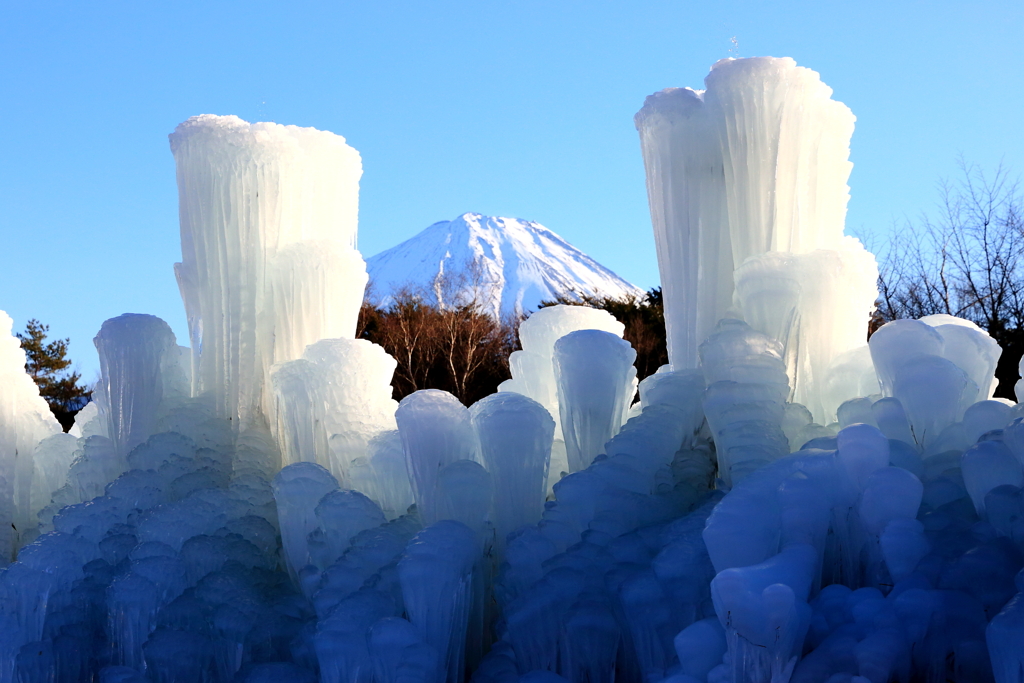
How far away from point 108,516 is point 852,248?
4.97 metres

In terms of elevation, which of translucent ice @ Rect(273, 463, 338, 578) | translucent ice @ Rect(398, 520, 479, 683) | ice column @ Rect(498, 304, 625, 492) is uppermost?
ice column @ Rect(498, 304, 625, 492)

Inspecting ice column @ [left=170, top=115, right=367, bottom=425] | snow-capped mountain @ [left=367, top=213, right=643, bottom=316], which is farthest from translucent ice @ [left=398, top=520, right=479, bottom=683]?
snow-capped mountain @ [left=367, top=213, right=643, bottom=316]

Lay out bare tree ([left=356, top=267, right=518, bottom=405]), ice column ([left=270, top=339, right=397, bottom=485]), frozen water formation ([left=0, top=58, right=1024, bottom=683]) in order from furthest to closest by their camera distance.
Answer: bare tree ([left=356, top=267, right=518, bottom=405]), ice column ([left=270, top=339, right=397, bottom=485]), frozen water formation ([left=0, top=58, right=1024, bottom=683])

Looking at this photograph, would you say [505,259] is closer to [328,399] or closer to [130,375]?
[130,375]

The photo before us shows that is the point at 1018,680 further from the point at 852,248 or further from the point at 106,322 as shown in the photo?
the point at 106,322

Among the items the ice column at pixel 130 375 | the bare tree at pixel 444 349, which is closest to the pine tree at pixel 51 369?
the bare tree at pixel 444 349

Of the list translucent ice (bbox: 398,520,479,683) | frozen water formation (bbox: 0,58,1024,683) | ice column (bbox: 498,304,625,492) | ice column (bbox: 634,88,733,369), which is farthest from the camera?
ice column (bbox: 498,304,625,492)

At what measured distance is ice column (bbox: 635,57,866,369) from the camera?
5391 millimetres

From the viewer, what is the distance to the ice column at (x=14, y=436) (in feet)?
22.7

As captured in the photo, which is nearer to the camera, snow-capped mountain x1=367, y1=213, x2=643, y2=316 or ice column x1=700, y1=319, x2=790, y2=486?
ice column x1=700, y1=319, x2=790, y2=486

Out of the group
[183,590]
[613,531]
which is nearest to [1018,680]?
[613,531]

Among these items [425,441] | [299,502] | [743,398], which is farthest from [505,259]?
[743,398]

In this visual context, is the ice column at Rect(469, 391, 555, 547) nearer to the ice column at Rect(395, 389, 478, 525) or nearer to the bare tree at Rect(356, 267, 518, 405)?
the ice column at Rect(395, 389, 478, 525)

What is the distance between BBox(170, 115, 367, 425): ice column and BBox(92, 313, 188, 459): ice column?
36 cm
